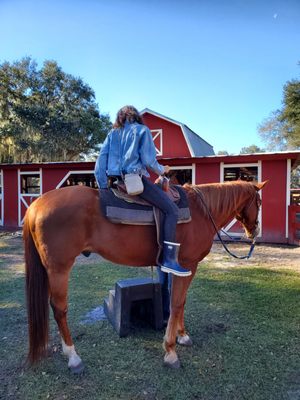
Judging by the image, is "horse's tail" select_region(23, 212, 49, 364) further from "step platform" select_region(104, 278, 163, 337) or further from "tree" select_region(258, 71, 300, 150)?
"tree" select_region(258, 71, 300, 150)

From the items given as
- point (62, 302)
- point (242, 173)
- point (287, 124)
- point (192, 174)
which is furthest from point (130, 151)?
point (287, 124)

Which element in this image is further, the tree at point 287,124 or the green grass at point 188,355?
the tree at point 287,124

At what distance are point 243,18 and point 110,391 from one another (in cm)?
795

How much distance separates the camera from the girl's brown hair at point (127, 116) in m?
2.54

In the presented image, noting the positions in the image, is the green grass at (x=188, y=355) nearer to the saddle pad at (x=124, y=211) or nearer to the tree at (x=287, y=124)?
the saddle pad at (x=124, y=211)

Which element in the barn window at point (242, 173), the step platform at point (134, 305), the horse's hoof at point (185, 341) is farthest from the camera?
the barn window at point (242, 173)

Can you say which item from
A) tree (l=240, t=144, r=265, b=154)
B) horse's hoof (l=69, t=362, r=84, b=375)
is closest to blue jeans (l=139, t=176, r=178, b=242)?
horse's hoof (l=69, t=362, r=84, b=375)

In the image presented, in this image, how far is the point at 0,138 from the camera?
1975 cm

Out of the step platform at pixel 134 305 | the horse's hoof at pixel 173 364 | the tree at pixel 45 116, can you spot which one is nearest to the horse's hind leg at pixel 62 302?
the step platform at pixel 134 305

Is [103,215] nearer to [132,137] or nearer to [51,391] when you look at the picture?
[132,137]

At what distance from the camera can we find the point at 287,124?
87.0 ft

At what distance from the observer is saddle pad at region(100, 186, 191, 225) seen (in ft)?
7.94

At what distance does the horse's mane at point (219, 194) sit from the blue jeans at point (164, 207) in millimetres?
466

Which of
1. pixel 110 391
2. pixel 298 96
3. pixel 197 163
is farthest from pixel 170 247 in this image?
pixel 298 96
